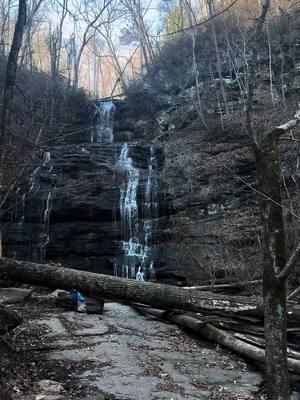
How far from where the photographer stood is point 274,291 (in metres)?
3.36

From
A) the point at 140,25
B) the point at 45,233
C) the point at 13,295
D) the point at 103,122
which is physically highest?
the point at 140,25

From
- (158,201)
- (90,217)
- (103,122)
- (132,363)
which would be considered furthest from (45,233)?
(132,363)

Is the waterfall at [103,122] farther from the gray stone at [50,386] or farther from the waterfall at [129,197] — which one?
the gray stone at [50,386]

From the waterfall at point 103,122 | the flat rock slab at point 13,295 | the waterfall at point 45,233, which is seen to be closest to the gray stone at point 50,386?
the flat rock slab at point 13,295

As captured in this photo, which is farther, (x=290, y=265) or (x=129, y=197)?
(x=129, y=197)

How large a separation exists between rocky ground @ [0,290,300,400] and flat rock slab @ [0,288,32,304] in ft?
1.77

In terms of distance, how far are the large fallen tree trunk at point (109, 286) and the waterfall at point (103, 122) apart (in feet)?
55.8

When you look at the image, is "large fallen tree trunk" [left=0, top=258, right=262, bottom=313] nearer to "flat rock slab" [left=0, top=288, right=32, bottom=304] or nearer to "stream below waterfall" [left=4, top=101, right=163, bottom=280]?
"flat rock slab" [left=0, top=288, right=32, bottom=304]

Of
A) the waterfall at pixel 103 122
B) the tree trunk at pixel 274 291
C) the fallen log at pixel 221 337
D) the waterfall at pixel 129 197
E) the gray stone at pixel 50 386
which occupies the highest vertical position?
the waterfall at pixel 103 122

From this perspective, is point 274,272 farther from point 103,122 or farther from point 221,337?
point 103,122

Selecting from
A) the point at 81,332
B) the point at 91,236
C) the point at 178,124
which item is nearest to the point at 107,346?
the point at 81,332

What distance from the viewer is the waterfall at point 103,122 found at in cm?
2486

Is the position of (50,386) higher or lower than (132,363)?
higher

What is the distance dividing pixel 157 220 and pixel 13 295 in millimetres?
10376
